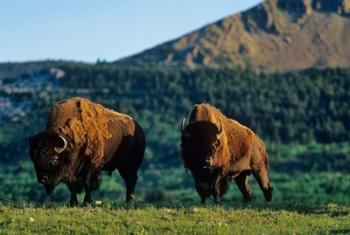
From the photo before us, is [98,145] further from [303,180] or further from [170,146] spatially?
[170,146]

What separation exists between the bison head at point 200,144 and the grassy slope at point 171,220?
2274mm

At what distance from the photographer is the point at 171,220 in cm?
1995

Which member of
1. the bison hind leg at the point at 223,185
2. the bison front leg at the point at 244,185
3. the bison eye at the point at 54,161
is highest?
the bison eye at the point at 54,161

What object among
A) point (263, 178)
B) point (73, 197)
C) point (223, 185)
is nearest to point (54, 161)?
point (73, 197)

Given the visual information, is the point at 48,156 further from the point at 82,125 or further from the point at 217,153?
the point at 217,153

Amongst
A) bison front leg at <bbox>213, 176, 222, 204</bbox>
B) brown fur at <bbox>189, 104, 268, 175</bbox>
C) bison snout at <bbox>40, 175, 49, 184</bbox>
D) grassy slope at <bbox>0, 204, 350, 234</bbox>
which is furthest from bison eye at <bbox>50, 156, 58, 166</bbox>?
bison front leg at <bbox>213, 176, 222, 204</bbox>

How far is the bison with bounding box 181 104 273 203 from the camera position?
2508cm

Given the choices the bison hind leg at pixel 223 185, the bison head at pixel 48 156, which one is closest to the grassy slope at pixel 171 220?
the bison head at pixel 48 156

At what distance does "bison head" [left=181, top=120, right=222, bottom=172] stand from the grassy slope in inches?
89.5

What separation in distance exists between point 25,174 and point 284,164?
5017 cm

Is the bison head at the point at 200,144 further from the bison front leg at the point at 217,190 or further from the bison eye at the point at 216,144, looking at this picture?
the bison front leg at the point at 217,190

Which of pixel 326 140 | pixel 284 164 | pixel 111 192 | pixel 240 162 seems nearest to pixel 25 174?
pixel 111 192

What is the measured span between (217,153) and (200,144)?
2.26 feet

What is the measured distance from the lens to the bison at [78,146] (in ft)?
75.9
